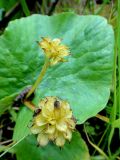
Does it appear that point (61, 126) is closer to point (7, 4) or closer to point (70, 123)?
point (70, 123)

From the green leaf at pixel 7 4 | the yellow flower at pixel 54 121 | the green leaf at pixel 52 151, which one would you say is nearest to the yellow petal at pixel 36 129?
the yellow flower at pixel 54 121

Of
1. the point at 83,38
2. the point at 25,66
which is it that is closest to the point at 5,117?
the point at 25,66

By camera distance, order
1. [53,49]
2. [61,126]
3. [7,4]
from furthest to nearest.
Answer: [7,4]
[53,49]
[61,126]

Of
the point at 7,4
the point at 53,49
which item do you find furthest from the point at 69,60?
the point at 7,4

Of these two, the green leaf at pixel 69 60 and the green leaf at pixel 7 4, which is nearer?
the green leaf at pixel 69 60

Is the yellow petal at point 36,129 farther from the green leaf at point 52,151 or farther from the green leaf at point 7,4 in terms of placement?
the green leaf at point 7,4

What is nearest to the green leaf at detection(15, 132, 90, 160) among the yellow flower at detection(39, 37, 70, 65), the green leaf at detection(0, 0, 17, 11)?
the yellow flower at detection(39, 37, 70, 65)
